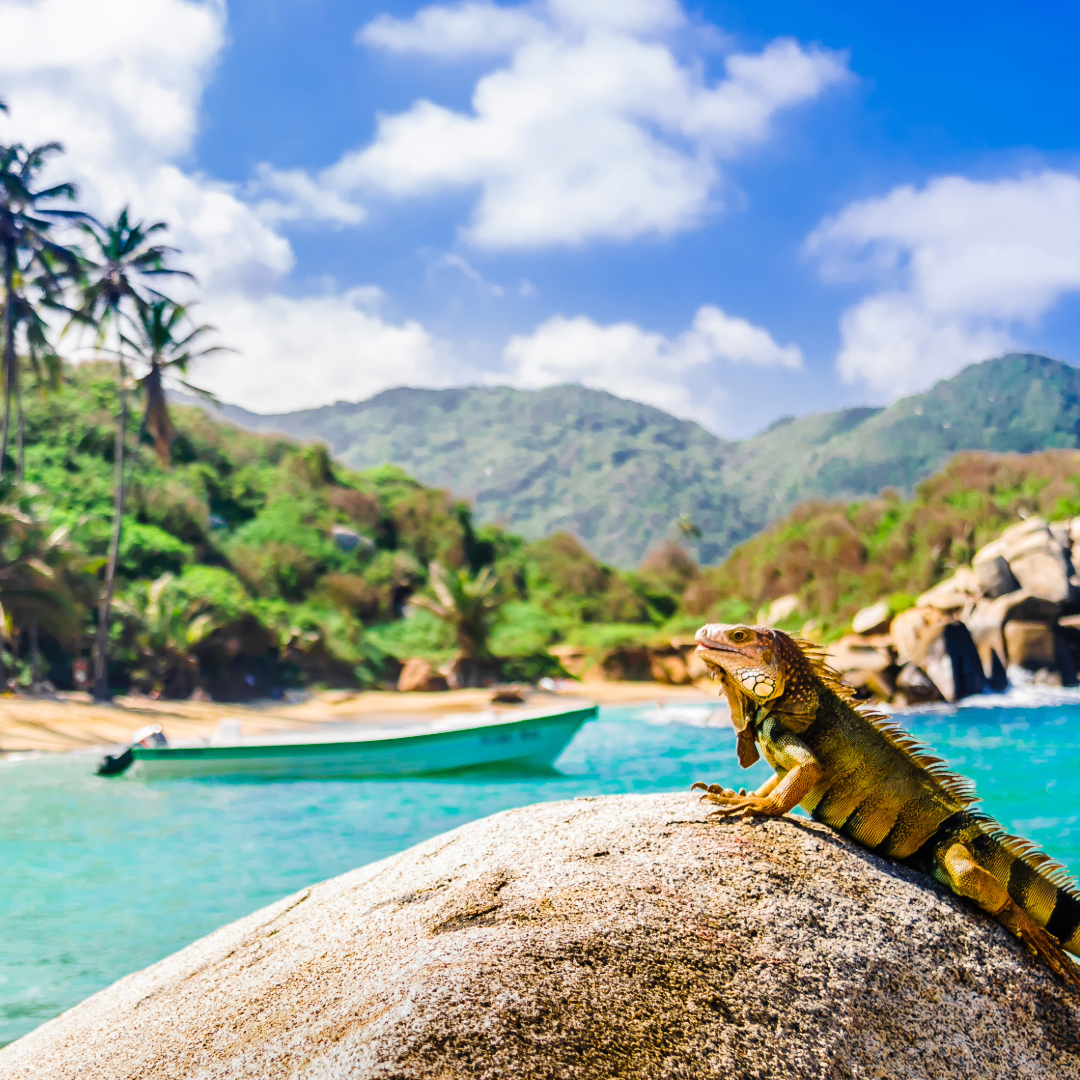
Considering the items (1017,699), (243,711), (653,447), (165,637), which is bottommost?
(243,711)

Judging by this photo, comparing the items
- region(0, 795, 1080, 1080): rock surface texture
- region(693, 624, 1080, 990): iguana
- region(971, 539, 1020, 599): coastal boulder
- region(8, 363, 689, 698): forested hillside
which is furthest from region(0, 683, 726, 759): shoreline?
region(693, 624, 1080, 990): iguana

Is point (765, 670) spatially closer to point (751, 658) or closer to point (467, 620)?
point (751, 658)

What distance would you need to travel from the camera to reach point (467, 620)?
28500 mm

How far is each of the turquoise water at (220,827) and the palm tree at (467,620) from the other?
10.5m

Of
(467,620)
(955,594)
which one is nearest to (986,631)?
(955,594)

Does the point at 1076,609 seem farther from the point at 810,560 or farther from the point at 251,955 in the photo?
the point at 251,955

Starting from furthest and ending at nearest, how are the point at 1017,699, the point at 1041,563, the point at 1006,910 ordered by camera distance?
the point at 1041,563, the point at 1017,699, the point at 1006,910

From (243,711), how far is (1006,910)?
2038 cm

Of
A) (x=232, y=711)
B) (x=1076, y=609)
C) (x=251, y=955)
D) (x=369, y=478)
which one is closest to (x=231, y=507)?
(x=369, y=478)

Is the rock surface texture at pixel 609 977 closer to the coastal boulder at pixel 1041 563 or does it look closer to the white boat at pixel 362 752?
the white boat at pixel 362 752

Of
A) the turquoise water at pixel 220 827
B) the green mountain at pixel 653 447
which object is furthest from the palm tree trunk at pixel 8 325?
the green mountain at pixel 653 447

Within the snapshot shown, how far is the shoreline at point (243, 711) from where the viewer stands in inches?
640

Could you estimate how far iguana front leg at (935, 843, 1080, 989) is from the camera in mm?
2949

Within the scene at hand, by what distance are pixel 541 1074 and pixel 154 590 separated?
22824 millimetres
